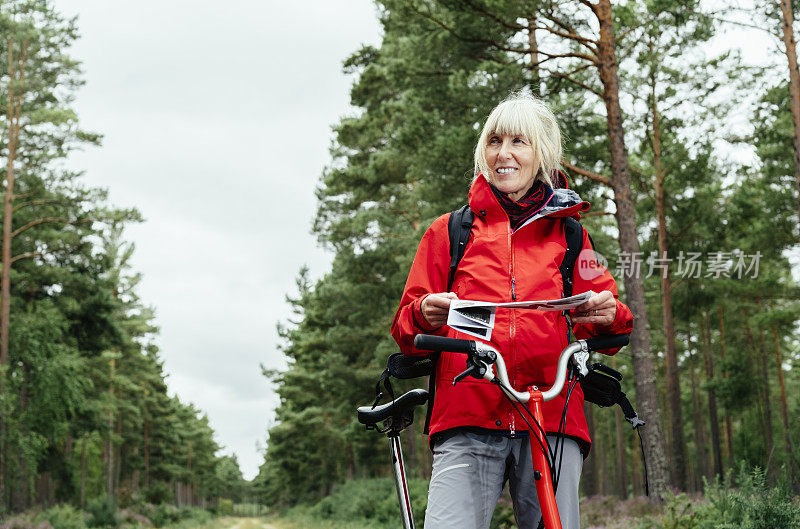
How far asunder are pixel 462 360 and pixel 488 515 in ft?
1.66

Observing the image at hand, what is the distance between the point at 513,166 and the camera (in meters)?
2.67

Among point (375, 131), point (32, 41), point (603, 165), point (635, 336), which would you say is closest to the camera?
point (635, 336)

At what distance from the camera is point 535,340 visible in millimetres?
2361

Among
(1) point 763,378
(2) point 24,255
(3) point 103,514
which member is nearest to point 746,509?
(2) point 24,255

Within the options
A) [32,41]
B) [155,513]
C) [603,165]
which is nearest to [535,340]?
[603,165]

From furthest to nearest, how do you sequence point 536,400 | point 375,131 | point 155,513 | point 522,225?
point 155,513, point 375,131, point 522,225, point 536,400

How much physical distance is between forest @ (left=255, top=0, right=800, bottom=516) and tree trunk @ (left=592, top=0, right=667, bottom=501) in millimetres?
27

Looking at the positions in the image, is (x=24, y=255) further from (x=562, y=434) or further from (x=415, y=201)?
(x=562, y=434)

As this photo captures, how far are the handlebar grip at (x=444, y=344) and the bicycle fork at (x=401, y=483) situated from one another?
657 mm

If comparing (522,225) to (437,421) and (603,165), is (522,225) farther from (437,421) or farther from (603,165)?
(603,165)

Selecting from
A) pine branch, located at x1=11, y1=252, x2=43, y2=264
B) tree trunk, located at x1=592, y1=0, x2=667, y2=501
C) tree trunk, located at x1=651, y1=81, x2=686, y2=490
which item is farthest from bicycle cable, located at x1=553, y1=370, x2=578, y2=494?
pine branch, located at x1=11, y1=252, x2=43, y2=264

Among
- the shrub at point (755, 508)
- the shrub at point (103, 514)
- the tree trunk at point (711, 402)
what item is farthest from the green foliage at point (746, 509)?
the tree trunk at point (711, 402)

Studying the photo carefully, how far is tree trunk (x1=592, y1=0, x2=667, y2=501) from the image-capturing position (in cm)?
1155

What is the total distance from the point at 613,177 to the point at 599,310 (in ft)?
33.4
